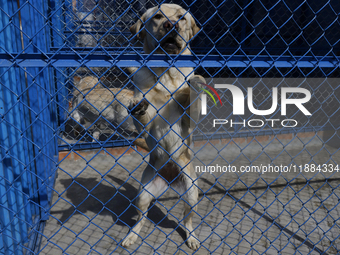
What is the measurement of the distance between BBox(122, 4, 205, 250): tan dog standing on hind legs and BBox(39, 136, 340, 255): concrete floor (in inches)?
6.7

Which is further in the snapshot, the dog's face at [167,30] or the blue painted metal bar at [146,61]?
the dog's face at [167,30]

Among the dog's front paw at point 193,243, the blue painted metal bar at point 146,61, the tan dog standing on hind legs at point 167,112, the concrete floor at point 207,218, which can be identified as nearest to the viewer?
the blue painted metal bar at point 146,61

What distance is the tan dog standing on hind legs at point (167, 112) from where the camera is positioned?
2312 millimetres

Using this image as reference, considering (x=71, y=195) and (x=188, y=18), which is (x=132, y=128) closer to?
(x=71, y=195)

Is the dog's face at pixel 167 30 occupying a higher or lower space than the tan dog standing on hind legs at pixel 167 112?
higher

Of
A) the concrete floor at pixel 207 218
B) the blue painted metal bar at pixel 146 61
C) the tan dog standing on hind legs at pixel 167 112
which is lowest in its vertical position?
the concrete floor at pixel 207 218

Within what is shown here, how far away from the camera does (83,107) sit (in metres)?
4.65

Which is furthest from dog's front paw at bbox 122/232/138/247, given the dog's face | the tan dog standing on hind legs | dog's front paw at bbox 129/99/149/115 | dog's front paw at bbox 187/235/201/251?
the dog's face

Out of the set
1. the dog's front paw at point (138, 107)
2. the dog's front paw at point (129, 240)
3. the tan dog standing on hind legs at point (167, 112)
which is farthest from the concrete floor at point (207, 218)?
the dog's front paw at point (138, 107)

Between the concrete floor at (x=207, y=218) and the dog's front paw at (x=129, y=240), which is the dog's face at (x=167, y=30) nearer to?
the concrete floor at (x=207, y=218)

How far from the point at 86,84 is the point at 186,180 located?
2854mm

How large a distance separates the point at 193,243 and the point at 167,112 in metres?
1.28

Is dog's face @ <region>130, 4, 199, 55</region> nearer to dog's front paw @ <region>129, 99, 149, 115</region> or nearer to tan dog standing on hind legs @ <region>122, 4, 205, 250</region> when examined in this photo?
tan dog standing on hind legs @ <region>122, 4, 205, 250</region>

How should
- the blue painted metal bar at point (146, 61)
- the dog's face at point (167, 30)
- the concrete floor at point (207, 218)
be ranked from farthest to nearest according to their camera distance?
the concrete floor at point (207, 218) < the dog's face at point (167, 30) < the blue painted metal bar at point (146, 61)
